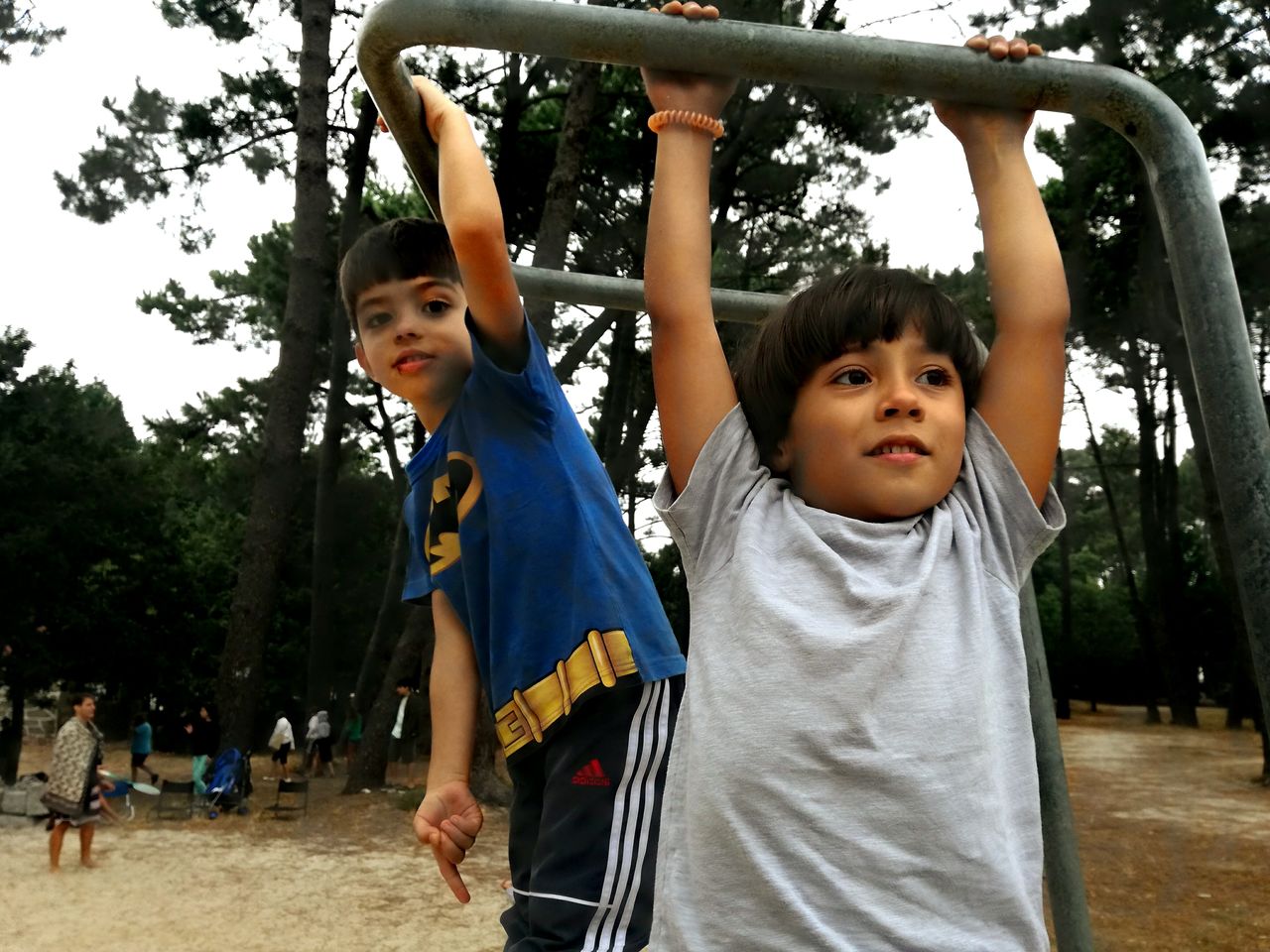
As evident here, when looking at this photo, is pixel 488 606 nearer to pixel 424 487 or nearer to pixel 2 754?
pixel 424 487

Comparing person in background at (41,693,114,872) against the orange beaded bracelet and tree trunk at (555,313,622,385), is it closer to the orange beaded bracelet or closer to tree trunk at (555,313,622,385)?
tree trunk at (555,313,622,385)

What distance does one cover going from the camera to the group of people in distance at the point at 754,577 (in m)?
0.88

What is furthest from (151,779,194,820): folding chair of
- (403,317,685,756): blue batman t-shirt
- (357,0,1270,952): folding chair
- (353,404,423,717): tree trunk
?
(357,0,1270,952): folding chair

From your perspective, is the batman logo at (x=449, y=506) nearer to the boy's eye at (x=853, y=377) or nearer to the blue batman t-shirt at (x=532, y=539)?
the blue batman t-shirt at (x=532, y=539)

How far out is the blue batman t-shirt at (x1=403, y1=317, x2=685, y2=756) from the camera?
1.27m

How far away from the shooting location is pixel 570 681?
1230mm

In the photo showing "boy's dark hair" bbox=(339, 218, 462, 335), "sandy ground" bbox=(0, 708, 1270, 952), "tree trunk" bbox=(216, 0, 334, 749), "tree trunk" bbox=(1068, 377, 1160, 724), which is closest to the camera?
"boy's dark hair" bbox=(339, 218, 462, 335)

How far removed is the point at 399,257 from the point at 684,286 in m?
→ 0.46

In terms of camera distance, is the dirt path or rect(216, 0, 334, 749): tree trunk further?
rect(216, 0, 334, 749): tree trunk

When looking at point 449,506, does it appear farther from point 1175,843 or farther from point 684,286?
point 1175,843

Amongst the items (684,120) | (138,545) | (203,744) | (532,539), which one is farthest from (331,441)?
(684,120)

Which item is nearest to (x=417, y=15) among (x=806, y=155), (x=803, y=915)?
(x=803, y=915)

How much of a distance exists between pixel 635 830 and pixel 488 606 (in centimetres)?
30

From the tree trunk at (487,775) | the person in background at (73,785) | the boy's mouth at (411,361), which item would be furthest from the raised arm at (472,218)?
the tree trunk at (487,775)
